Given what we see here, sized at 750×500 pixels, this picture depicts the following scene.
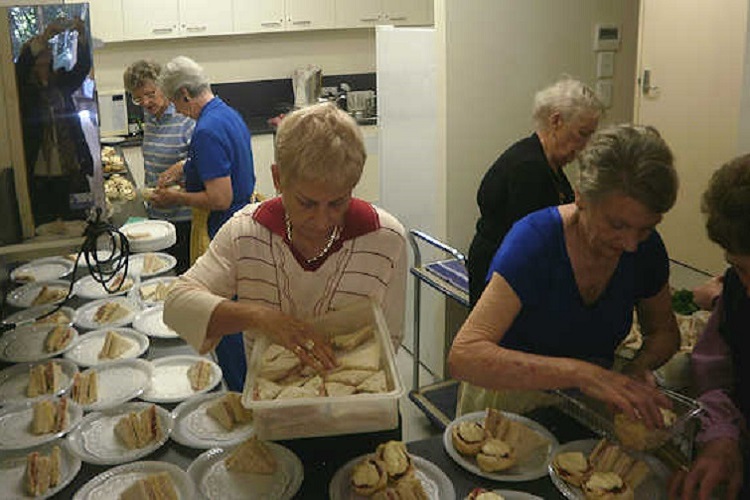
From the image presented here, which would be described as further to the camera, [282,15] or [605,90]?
[282,15]

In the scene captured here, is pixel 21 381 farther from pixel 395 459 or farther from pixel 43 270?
pixel 395 459

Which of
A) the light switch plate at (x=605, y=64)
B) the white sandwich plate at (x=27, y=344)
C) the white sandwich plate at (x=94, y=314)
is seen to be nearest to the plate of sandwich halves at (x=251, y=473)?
the white sandwich plate at (x=27, y=344)

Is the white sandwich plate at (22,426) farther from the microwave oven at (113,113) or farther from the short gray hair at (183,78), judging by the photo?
the microwave oven at (113,113)

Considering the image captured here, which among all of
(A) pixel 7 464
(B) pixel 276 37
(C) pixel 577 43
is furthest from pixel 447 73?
(B) pixel 276 37

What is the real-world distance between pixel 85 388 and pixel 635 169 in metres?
1.40

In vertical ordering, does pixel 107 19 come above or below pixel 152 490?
above

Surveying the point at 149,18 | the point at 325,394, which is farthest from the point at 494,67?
the point at 149,18

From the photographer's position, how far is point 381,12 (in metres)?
5.97

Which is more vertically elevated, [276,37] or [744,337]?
[276,37]

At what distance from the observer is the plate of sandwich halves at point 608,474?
1359mm

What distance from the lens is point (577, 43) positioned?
3.78m

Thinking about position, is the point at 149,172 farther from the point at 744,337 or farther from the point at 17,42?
the point at 744,337

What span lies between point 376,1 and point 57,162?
14.4 ft

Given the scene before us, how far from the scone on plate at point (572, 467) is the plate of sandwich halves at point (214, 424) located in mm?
642
